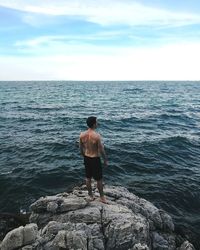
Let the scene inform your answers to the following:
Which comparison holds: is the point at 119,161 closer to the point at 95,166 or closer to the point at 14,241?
the point at 95,166

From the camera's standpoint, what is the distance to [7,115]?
42125mm

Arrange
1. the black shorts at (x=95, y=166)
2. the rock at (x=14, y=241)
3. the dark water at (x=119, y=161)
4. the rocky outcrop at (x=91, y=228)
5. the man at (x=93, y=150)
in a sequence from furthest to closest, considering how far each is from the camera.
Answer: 1. the dark water at (x=119, y=161)
2. the black shorts at (x=95, y=166)
3. the man at (x=93, y=150)
4. the rocky outcrop at (x=91, y=228)
5. the rock at (x=14, y=241)

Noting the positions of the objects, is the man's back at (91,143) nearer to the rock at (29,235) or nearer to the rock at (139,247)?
the rock at (29,235)

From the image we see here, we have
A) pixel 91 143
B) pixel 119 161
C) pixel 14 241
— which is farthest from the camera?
pixel 119 161

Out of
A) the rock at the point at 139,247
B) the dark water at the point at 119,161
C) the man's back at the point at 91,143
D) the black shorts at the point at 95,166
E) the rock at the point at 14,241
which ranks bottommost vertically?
the dark water at the point at 119,161

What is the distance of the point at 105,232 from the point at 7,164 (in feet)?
43.8

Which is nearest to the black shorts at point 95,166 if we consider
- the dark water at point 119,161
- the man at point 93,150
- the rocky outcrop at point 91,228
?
the man at point 93,150

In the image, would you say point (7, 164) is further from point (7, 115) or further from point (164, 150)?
point (7, 115)

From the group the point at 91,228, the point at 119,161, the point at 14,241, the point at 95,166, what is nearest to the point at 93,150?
the point at 95,166

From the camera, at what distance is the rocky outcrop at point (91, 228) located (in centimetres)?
941

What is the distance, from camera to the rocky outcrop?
9.41 m

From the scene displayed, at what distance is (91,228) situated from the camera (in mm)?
9820

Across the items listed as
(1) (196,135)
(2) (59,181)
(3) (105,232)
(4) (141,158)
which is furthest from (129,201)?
(1) (196,135)

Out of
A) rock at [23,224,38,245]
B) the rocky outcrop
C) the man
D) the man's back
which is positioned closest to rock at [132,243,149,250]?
the rocky outcrop
